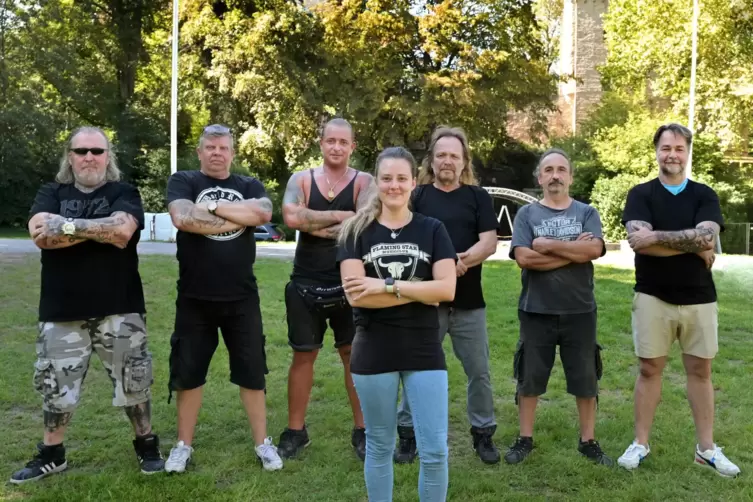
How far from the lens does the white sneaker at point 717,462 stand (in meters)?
4.14

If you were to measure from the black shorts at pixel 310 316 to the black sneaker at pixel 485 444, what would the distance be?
3.54ft

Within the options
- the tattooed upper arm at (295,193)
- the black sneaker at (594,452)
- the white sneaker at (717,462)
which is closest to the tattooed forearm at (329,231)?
the tattooed upper arm at (295,193)

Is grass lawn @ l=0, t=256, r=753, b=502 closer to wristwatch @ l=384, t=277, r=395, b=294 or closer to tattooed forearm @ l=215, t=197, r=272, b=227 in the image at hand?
wristwatch @ l=384, t=277, r=395, b=294

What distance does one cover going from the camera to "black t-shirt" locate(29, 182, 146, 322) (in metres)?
3.97

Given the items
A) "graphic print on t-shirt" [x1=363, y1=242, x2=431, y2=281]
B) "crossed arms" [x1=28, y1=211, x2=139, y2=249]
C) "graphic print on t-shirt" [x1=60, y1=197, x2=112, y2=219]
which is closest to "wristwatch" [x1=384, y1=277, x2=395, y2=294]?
"graphic print on t-shirt" [x1=363, y1=242, x2=431, y2=281]

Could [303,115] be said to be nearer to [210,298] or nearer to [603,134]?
[603,134]

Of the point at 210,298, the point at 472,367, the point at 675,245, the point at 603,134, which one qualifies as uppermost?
the point at 603,134

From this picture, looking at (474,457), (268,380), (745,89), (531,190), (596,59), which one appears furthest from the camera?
(596,59)

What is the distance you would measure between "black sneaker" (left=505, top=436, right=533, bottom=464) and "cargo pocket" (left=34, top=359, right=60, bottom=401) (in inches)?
113

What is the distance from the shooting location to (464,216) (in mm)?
4426

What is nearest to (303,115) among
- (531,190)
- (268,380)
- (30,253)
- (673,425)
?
(531,190)

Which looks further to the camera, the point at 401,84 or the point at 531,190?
the point at 531,190

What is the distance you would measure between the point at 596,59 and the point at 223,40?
21.0 m

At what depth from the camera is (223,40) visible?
2827 centimetres
